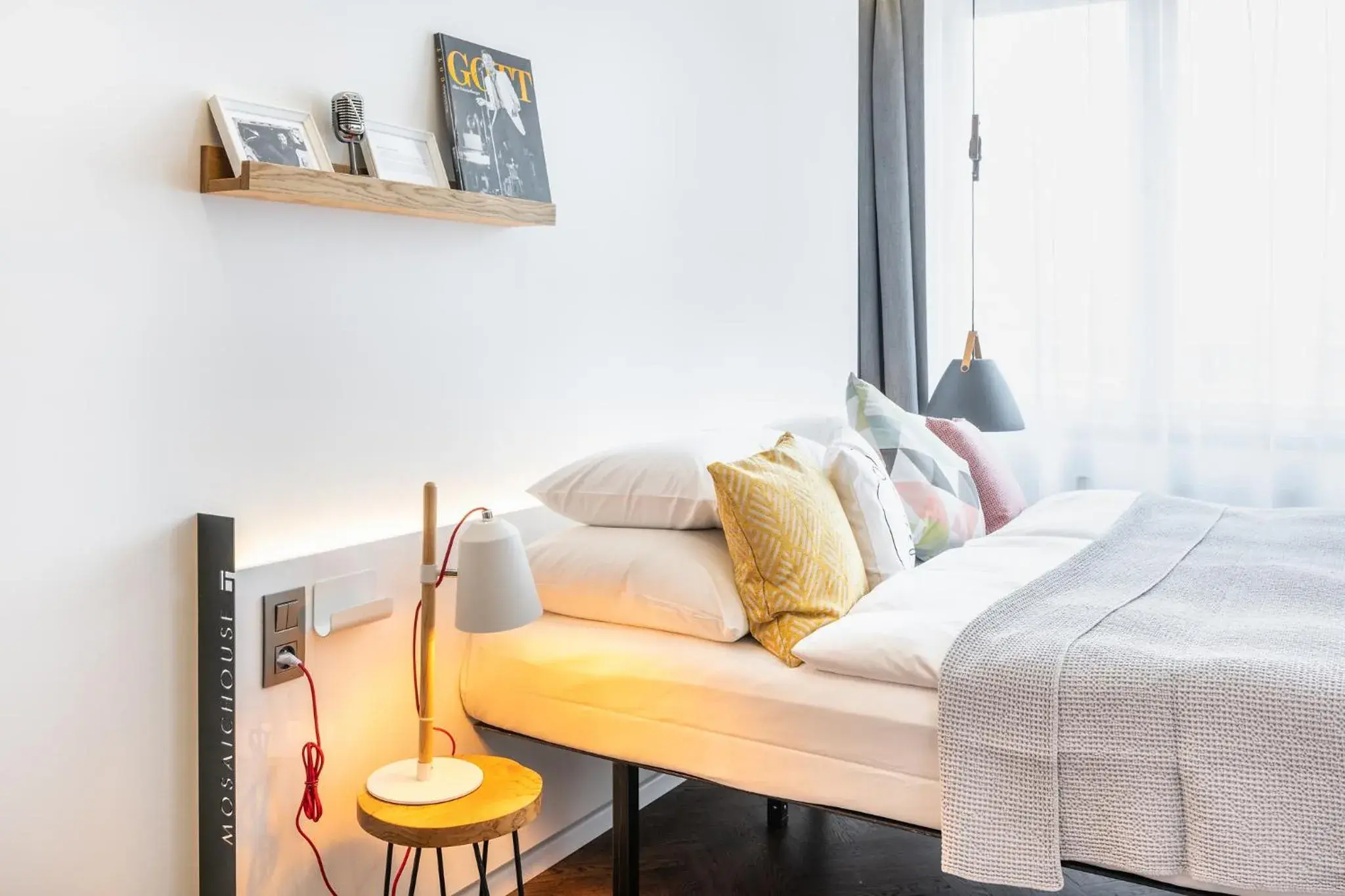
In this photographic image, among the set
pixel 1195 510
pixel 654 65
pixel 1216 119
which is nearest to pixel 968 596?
pixel 1195 510

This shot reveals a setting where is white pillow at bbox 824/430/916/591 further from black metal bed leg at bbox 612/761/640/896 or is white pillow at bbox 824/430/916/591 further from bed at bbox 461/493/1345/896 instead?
black metal bed leg at bbox 612/761/640/896

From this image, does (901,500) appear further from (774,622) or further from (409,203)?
(409,203)

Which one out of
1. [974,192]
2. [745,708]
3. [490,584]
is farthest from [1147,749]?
[974,192]

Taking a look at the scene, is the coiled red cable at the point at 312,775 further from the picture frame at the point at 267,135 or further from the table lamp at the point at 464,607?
the picture frame at the point at 267,135

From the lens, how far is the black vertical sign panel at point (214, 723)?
5.57 ft

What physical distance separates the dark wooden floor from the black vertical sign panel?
0.76 metres

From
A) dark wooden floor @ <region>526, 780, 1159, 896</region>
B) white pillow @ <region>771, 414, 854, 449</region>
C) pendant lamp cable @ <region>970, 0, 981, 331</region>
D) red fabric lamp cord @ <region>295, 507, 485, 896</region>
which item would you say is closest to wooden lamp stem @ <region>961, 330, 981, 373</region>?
pendant lamp cable @ <region>970, 0, 981, 331</region>

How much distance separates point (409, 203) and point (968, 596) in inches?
47.6

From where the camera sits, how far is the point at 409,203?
192 cm

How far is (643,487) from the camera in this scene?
7.27ft

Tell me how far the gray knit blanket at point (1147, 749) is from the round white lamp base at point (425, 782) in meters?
0.74

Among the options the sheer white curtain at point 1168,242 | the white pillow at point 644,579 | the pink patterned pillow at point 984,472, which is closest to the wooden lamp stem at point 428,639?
the white pillow at point 644,579

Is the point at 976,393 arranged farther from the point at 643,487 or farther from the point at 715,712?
the point at 715,712

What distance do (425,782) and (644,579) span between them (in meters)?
0.53
